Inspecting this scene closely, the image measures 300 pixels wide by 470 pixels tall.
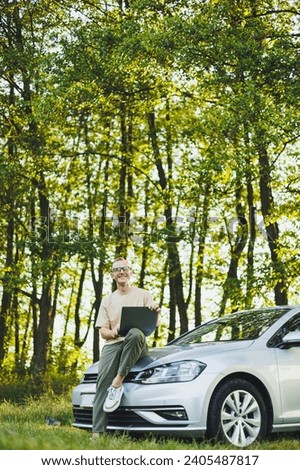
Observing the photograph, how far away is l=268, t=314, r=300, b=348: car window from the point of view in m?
9.94

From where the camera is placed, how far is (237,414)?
367 inches

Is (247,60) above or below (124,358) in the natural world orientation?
above

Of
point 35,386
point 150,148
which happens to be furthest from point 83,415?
point 150,148

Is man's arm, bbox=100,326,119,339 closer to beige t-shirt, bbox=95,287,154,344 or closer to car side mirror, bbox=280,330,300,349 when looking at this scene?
beige t-shirt, bbox=95,287,154,344

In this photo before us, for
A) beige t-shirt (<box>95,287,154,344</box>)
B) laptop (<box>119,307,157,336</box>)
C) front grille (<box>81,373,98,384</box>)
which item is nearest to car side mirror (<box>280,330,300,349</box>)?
laptop (<box>119,307,157,336</box>)

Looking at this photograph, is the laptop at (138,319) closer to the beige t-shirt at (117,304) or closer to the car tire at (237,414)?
the beige t-shirt at (117,304)

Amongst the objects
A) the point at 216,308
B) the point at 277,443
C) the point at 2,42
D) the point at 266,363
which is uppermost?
the point at 2,42

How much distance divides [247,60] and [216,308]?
1798cm

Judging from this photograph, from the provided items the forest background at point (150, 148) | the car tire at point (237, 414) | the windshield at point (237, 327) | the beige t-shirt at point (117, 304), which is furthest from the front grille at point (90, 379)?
the forest background at point (150, 148)

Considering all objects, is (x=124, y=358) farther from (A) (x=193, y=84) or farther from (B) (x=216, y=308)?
(B) (x=216, y=308)

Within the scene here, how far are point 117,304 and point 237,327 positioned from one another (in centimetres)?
145

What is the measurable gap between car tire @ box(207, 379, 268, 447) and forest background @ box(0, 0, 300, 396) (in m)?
8.23

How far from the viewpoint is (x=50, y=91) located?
20766 mm

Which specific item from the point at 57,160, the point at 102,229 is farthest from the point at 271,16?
the point at 102,229
